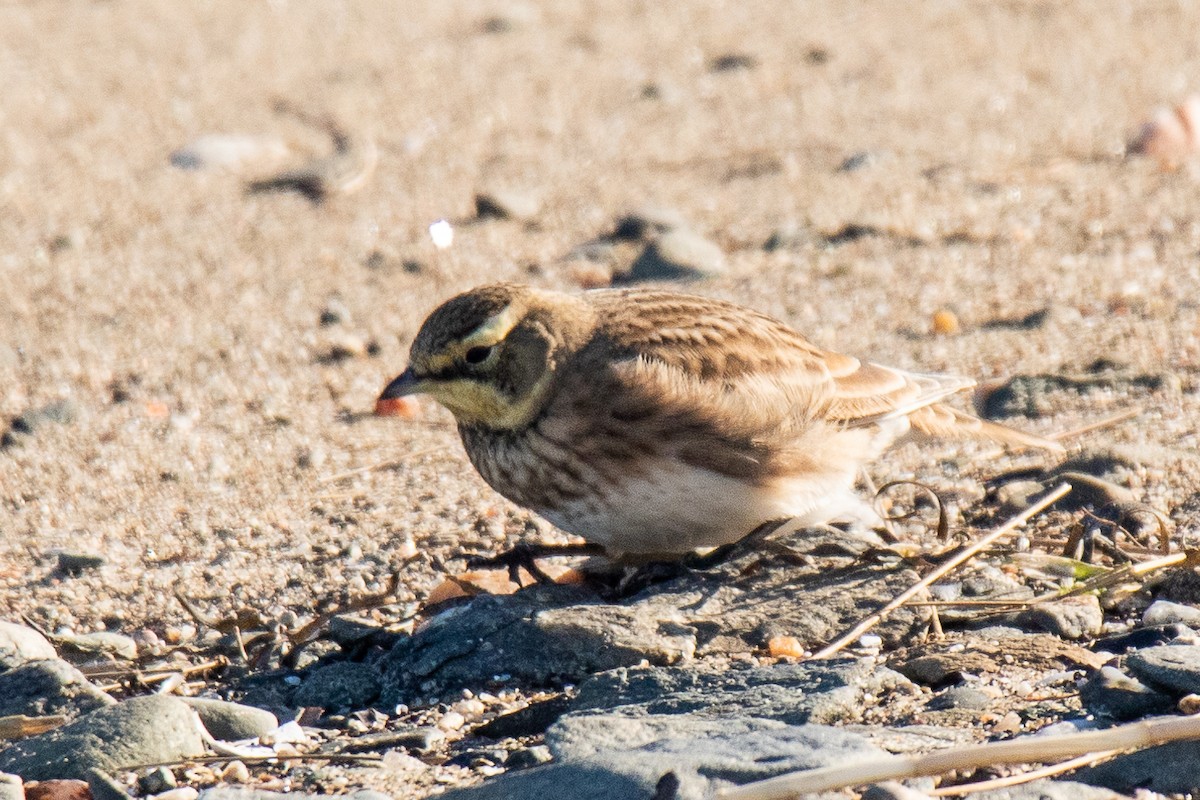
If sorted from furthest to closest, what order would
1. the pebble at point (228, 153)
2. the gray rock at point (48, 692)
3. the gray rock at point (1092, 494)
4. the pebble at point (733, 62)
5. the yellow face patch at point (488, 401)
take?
the pebble at point (733, 62)
the pebble at point (228, 153)
the gray rock at point (1092, 494)
the yellow face patch at point (488, 401)
the gray rock at point (48, 692)

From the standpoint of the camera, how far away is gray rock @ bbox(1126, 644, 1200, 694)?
3781 millimetres

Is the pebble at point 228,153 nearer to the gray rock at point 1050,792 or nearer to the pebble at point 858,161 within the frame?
the pebble at point 858,161

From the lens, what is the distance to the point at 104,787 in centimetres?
369

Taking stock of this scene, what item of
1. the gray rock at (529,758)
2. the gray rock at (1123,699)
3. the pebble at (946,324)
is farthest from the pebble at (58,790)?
the pebble at (946,324)

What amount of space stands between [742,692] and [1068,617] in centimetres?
100

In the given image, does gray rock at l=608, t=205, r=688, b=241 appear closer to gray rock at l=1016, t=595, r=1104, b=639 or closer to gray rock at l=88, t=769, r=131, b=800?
gray rock at l=1016, t=595, r=1104, b=639

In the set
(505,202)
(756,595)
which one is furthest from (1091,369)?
(505,202)

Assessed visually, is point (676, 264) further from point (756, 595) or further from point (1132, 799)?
point (1132, 799)

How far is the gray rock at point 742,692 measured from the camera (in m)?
3.78

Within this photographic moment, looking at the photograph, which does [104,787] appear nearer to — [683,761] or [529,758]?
[529,758]

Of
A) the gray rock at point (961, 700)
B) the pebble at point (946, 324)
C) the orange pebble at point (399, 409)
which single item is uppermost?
the pebble at point (946, 324)

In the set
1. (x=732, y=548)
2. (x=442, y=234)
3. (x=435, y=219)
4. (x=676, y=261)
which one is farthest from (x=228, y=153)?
(x=732, y=548)

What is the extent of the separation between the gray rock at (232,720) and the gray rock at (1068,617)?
6.34 ft

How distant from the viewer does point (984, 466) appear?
5871 millimetres
